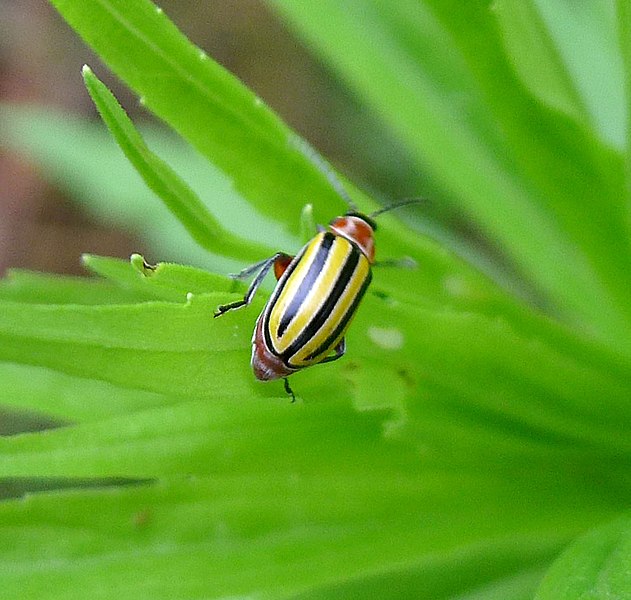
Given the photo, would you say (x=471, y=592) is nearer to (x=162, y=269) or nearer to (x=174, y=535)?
(x=174, y=535)

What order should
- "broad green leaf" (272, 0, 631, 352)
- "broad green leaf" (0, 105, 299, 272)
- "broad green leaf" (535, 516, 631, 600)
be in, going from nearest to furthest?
"broad green leaf" (535, 516, 631, 600), "broad green leaf" (272, 0, 631, 352), "broad green leaf" (0, 105, 299, 272)

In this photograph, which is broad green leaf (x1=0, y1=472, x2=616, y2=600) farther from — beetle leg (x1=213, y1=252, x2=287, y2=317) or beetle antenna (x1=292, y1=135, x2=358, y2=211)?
beetle antenna (x1=292, y1=135, x2=358, y2=211)

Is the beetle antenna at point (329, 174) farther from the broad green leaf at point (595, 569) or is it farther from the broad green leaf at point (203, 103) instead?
the broad green leaf at point (595, 569)

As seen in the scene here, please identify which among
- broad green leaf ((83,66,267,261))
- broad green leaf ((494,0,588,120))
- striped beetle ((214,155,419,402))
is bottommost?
striped beetle ((214,155,419,402))

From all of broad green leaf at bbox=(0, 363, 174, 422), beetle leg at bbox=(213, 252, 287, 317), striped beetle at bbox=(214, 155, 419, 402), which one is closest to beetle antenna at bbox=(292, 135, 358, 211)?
striped beetle at bbox=(214, 155, 419, 402)

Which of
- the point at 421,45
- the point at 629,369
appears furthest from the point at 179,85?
the point at 421,45

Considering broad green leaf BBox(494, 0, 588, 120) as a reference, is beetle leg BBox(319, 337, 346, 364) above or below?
below

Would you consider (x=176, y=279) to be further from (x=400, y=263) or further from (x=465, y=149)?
(x=465, y=149)
